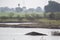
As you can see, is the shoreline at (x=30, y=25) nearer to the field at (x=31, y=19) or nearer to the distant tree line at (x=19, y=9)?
the field at (x=31, y=19)

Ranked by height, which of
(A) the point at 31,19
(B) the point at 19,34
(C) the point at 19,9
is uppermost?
(C) the point at 19,9

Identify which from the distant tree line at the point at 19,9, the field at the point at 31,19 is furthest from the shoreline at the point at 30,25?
the distant tree line at the point at 19,9

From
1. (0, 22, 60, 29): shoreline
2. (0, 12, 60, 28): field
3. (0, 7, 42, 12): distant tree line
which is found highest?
(0, 7, 42, 12): distant tree line

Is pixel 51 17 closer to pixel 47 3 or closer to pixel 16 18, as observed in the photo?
pixel 47 3

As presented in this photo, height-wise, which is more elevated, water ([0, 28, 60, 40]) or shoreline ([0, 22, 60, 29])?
shoreline ([0, 22, 60, 29])

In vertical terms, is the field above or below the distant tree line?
below

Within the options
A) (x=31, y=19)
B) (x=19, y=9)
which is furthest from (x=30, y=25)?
(x=19, y=9)

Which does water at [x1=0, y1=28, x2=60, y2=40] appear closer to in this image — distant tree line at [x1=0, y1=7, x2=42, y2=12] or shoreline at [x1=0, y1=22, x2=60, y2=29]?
shoreline at [x1=0, y1=22, x2=60, y2=29]

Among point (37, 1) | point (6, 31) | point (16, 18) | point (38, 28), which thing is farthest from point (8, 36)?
point (37, 1)

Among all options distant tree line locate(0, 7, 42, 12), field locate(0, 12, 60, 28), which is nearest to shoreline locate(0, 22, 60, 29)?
field locate(0, 12, 60, 28)

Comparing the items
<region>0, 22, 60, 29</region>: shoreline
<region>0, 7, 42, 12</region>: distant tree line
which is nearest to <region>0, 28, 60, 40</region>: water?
<region>0, 22, 60, 29</region>: shoreline

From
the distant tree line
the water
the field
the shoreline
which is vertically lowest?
the water

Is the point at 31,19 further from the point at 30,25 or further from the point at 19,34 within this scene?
the point at 19,34

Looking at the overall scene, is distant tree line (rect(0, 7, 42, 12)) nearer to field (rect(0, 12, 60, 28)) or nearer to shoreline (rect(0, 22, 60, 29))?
field (rect(0, 12, 60, 28))
